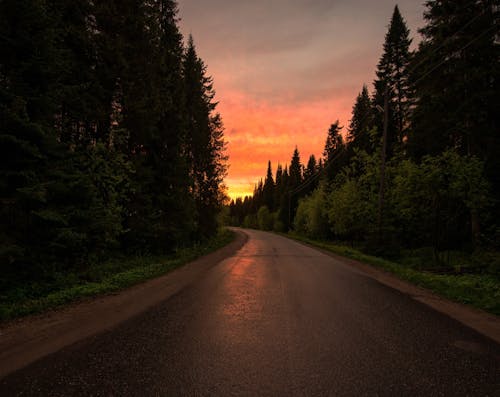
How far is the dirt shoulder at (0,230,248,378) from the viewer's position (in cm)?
377

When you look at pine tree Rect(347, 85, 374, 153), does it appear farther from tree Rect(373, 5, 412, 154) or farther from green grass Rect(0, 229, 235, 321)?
green grass Rect(0, 229, 235, 321)

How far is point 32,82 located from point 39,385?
888cm

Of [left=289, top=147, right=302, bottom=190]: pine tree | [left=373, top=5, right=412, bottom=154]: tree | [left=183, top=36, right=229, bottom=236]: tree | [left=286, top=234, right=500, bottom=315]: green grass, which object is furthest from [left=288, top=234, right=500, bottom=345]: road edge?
[left=289, top=147, right=302, bottom=190]: pine tree

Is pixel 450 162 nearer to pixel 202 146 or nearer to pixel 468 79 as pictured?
pixel 468 79

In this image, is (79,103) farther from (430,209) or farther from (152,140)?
(430,209)

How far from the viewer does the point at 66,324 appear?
495 cm

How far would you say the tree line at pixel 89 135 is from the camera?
7.30m

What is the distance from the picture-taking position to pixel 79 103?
37.8 ft

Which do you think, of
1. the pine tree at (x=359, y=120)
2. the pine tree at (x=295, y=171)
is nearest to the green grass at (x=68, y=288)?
the pine tree at (x=359, y=120)

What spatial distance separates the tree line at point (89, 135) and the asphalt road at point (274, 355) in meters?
4.92

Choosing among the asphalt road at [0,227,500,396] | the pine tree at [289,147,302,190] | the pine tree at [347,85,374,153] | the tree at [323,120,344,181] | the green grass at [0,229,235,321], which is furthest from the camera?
the pine tree at [289,147,302,190]

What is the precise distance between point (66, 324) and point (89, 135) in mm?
11066

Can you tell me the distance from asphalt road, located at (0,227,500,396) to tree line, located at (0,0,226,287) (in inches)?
194

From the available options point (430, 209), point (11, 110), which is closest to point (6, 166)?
point (11, 110)
